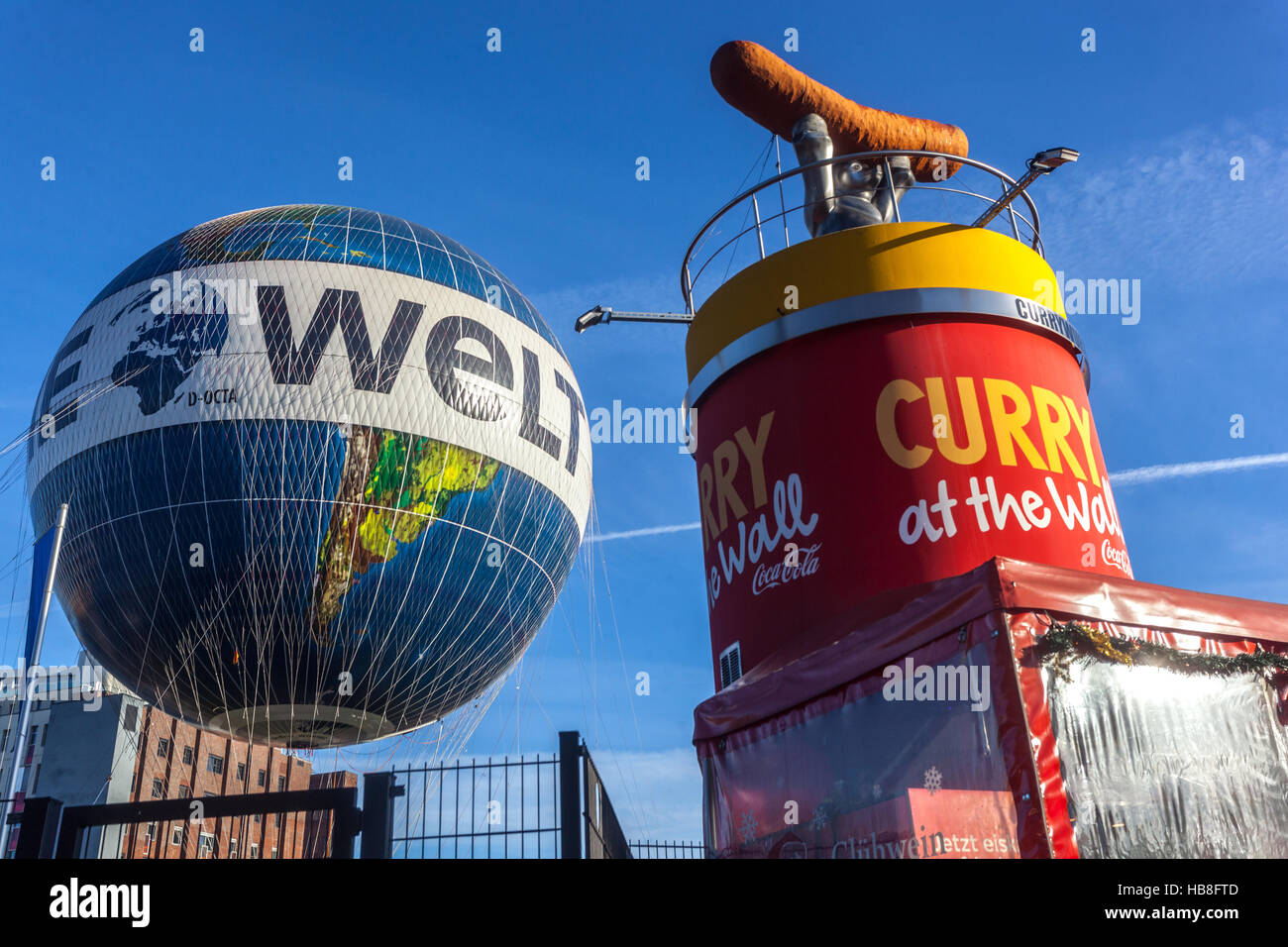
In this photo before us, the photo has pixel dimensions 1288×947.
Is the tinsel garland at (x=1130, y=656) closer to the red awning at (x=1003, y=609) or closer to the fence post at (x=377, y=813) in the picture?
the red awning at (x=1003, y=609)

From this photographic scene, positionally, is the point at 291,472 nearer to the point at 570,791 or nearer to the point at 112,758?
the point at 570,791

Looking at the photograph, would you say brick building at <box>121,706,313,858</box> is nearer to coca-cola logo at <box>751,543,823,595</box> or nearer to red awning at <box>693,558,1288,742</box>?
coca-cola logo at <box>751,543,823,595</box>

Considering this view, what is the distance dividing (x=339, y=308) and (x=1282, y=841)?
1620 centimetres

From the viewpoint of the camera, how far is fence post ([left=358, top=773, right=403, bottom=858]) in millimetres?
8656

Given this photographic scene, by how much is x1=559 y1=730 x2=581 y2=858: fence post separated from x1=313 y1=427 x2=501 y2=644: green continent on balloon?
30.4ft

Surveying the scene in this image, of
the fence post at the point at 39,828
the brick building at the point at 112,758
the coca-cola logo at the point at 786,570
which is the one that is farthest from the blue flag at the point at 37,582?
the brick building at the point at 112,758

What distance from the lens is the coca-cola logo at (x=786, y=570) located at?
10344 millimetres

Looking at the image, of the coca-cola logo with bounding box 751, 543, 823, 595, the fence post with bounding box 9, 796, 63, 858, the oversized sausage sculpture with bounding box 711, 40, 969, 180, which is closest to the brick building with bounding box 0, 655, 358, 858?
the fence post with bounding box 9, 796, 63, 858

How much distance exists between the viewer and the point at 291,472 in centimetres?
1775

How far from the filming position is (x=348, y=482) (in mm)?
17891

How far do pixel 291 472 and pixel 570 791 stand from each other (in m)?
10.1

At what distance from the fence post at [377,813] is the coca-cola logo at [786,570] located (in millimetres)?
4278
